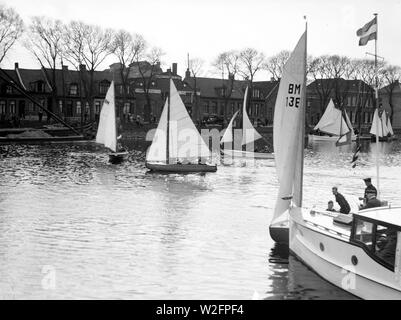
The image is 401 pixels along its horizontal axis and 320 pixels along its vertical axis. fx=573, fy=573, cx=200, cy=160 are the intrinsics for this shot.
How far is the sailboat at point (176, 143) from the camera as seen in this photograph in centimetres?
5412

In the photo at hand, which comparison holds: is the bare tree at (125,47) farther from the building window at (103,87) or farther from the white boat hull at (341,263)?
the white boat hull at (341,263)

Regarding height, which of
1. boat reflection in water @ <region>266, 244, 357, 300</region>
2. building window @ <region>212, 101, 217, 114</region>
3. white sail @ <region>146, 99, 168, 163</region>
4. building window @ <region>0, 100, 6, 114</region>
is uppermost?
building window @ <region>212, 101, 217, 114</region>

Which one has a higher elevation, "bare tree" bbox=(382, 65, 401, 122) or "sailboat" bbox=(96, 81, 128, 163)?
"bare tree" bbox=(382, 65, 401, 122)

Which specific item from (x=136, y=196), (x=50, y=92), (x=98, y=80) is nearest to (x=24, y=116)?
(x=50, y=92)

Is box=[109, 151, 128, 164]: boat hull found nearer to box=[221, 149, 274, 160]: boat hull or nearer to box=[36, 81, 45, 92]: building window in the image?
box=[221, 149, 274, 160]: boat hull

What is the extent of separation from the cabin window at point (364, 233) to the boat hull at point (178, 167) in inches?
1497

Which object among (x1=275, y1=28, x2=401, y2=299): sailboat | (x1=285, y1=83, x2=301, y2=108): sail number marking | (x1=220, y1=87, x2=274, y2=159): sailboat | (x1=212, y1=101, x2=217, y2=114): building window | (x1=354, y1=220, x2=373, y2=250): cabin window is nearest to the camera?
(x1=275, y1=28, x2=401, y2=299): sailboat

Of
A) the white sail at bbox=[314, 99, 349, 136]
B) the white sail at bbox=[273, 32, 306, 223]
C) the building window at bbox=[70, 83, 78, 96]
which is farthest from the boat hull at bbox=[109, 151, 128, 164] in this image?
the building window at bbox=[70, 83, 78, 96]

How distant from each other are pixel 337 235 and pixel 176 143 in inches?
1454

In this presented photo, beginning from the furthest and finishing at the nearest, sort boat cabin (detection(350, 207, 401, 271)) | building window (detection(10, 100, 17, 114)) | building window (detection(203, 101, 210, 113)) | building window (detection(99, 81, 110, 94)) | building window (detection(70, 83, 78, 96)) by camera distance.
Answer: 1. building window (detection(203, 101, 210, 113))
2. building window (detection(99, 81, 110, 94))
3. building window (detection(70, 83, 78, 96))
4. building window (detection(10, 100, 17, 114))
5. boat cabin (detection(350, 207, 401, 271))

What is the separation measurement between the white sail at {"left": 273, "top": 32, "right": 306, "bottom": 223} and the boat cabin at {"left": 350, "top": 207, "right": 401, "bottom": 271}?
553 cm

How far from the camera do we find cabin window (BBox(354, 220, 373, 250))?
17953 millimetres

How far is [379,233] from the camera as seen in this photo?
1755 centimetres
